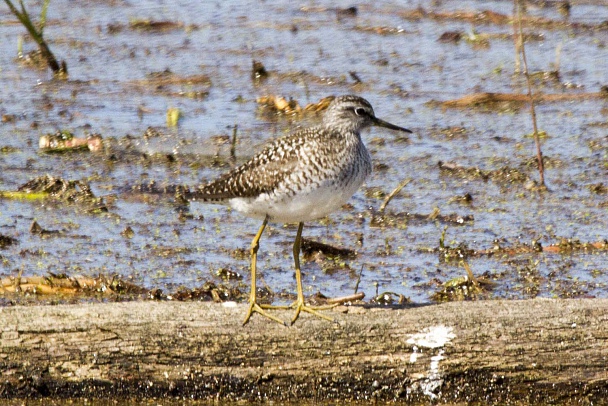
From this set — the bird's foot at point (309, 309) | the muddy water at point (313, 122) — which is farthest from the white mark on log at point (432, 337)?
the muddy water at point (313, 122)

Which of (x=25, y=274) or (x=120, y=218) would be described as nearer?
(x=25, y=274)

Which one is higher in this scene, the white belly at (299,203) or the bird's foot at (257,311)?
the white belly at (299,203)

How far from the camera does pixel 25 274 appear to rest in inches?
297

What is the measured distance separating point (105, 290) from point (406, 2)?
1106 cm

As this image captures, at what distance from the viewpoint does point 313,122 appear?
38.0ft

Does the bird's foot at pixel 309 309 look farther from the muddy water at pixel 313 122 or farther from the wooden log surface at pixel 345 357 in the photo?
the muddy water at pixel 313 122

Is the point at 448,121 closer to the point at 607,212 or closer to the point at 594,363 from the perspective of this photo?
the point at 607,212

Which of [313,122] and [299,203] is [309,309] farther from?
[313,122]

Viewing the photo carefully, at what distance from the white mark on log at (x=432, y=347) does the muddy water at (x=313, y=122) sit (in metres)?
1.65

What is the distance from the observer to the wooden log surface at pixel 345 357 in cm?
562

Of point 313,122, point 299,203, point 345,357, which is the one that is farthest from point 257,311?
point 313,122

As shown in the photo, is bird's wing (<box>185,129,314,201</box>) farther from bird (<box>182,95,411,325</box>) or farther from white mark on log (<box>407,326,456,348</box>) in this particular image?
white mark on log (<box>407,326,456,348</box>)

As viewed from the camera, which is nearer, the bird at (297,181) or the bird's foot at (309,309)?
the bird's foot at (309,309)

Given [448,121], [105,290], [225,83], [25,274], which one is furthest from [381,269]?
[225,83]
